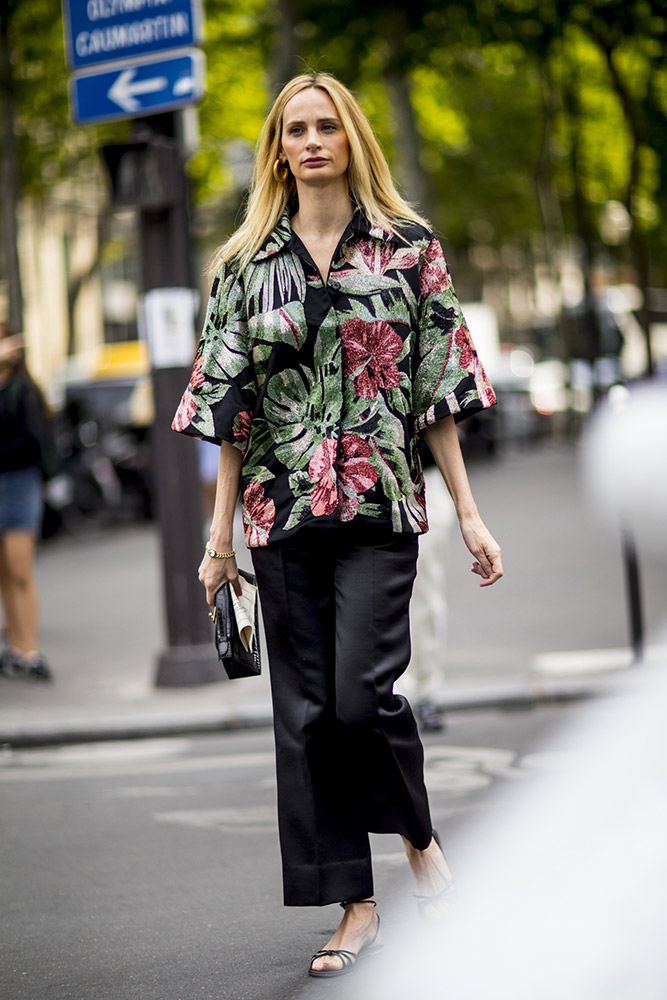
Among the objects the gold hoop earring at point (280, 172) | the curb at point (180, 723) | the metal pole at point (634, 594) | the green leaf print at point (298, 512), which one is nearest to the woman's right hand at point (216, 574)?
the green leaf print at point (298, 512)

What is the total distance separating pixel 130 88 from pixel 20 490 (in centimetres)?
221

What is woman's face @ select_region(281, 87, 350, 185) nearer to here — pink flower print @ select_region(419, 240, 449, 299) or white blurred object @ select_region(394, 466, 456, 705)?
pink flower print @ select_region(419, 240, 449, 299)

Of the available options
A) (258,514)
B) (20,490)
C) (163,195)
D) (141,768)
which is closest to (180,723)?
(141,768)

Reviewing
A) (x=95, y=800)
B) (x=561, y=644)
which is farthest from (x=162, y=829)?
(x=561, y=644)

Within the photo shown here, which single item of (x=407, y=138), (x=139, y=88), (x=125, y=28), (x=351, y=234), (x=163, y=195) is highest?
(x=407, y=138)

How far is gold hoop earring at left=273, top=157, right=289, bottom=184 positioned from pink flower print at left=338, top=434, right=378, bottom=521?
69 cm

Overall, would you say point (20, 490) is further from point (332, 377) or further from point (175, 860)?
point (332, 377)

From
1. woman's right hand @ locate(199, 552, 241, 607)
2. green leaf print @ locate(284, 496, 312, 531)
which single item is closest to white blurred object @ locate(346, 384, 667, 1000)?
woman's right hand @ locate(199, 552, 241, 607)

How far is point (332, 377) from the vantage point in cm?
370

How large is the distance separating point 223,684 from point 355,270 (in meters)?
4.61

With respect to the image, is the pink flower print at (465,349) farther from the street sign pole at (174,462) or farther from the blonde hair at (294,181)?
the street sign pole at (174,462)

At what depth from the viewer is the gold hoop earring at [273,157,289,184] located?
3.87 metres

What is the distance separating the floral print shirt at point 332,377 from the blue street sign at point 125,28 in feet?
14.2

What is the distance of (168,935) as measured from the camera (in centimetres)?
429
